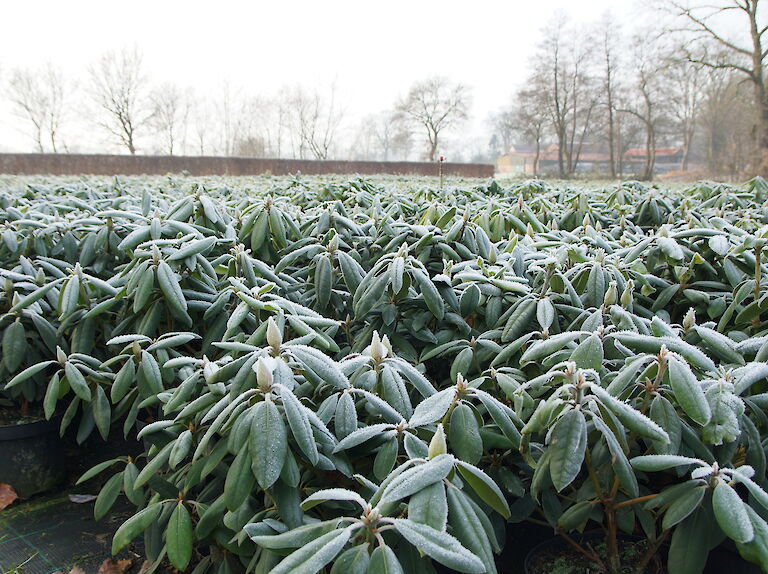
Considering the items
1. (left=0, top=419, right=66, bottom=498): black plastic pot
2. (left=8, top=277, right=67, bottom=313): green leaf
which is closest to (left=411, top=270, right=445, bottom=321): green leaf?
(left=8, top=277, right=67, bottom=313): green leaf

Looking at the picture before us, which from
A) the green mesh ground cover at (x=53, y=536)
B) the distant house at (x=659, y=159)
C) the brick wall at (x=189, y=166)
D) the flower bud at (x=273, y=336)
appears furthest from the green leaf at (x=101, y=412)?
the distant house at (x=659, y=159)

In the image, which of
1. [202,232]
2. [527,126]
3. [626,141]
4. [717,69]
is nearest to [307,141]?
[527,126]

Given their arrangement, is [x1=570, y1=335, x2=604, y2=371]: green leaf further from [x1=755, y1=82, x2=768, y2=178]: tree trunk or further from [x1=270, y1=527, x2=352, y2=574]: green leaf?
[x1=755, y1=82, x2=768, y2=178]: tree trunk

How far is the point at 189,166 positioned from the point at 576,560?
2140 cm

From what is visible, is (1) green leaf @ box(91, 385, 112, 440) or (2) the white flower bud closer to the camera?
(2) the white flower bud

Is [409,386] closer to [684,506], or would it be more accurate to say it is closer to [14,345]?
[684,506]

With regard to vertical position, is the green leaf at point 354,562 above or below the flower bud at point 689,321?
below

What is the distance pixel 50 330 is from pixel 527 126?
32978 millimetres

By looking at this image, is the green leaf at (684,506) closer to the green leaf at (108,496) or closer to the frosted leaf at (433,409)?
the frosted leaf at (433,409)

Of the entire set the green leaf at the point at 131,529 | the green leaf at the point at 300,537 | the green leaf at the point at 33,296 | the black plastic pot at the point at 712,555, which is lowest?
the black plastic pot at the point at 712,555

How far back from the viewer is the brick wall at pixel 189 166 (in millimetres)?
17558

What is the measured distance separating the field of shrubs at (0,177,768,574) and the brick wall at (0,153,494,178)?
15281mm

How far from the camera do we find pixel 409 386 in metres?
1.56

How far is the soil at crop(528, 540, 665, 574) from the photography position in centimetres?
124
